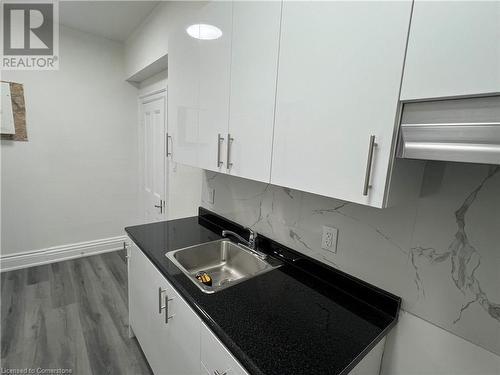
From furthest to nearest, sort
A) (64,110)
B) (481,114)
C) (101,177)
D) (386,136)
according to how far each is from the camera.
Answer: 1. (101,177)
2. (64,110)
3. (386,136)
4. (481,114)

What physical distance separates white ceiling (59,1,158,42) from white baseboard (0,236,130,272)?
7.45 feet

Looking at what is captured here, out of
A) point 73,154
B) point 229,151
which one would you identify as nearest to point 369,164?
point 229,151

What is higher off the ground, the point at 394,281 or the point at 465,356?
the point at 394,281

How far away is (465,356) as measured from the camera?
86cm

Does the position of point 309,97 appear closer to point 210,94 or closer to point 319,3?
point 319,3

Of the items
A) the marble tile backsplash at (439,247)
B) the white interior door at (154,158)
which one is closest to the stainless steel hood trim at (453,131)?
the marble tile backsplash at (439,247)

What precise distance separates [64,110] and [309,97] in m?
3.17

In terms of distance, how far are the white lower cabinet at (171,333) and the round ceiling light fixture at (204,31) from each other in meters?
1.27

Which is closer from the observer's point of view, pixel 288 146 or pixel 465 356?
pixel 465 356

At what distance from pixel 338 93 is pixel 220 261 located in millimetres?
1292

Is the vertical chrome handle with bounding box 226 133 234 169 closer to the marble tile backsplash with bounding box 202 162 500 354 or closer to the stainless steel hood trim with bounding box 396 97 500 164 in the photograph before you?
the marble tile backsplash with bounding box 202 162 500 354

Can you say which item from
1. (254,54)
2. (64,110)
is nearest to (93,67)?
(64,110)

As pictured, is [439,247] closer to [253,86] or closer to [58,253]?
[253,86]

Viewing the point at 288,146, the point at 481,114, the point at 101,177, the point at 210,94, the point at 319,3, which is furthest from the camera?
the point at 101,177
